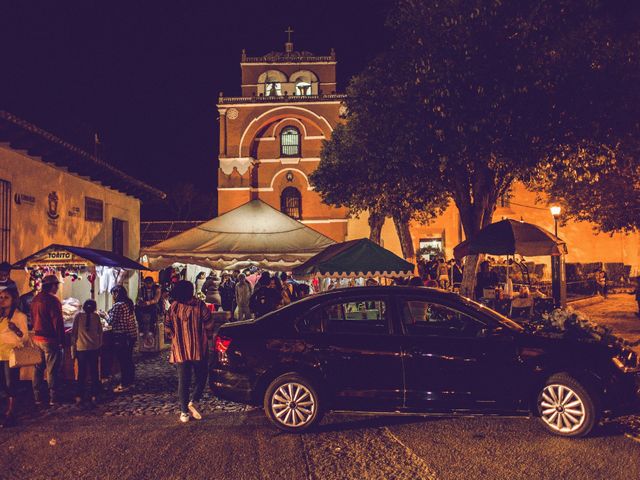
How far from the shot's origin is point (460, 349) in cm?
632

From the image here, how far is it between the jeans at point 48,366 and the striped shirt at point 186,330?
1.91 m

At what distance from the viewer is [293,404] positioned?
21.0ft

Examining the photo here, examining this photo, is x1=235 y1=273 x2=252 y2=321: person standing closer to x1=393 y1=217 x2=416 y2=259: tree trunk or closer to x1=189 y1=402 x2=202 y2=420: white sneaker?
x1=189 y1=402 x2=202 y2=420: white sneaker

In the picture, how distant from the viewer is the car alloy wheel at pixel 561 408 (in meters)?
6.04

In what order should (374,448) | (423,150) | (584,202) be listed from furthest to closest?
1. (584,202)
2. (423,150)
3. (374,448)

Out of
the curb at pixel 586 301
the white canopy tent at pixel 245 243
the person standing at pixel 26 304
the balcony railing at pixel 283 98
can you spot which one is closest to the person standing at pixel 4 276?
the person standing at pixel 26 304

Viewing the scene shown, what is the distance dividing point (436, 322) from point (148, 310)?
25.9ft

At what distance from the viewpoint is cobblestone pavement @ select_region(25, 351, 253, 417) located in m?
7.49

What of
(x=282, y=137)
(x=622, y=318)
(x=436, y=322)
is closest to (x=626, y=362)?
(x=436, y=322)

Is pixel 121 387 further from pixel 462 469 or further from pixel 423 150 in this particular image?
pixel 423 150

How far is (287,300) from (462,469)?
7721 millimetres

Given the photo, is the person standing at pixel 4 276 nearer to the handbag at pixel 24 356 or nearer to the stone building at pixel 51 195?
the stone building at pixel 51 195

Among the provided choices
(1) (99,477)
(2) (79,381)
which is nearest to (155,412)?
(2) (79,381)

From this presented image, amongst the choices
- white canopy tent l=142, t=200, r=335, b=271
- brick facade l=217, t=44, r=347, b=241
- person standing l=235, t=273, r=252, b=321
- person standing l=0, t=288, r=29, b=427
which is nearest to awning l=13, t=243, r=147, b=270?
white canopy tent l=142, t=200, r=335, b=271
